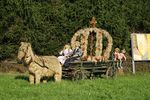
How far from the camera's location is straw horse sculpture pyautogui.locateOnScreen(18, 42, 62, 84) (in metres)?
14.4

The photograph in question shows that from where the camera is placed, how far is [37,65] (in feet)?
47.9

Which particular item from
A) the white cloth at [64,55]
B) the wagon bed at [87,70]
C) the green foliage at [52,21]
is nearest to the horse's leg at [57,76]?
the wagon bed at [87,70]

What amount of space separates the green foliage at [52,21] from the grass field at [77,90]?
3.98m

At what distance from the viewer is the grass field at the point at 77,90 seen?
1168 centimetres

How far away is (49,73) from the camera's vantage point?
14.9 metres

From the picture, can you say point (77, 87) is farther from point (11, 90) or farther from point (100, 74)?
point (100, 74)

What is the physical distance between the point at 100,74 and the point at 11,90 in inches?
202

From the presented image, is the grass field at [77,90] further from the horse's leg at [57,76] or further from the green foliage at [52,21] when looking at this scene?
the green foliage at [52,21]

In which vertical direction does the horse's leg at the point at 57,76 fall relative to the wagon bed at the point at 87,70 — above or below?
below

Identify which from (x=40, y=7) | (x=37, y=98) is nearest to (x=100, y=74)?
(x=40, y=7)

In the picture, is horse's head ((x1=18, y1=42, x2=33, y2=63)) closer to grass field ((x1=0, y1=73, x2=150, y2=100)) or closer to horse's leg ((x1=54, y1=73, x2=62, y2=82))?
grass field ((x1=0, y1=73, x2=150, y2=100))

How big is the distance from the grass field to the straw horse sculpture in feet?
1.34

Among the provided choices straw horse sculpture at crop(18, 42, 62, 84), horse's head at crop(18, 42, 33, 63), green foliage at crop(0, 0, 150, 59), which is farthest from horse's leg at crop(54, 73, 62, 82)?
green foliage at crop(0, 0, 150, 59)

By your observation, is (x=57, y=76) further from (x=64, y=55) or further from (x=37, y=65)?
(x=64, y=55)
